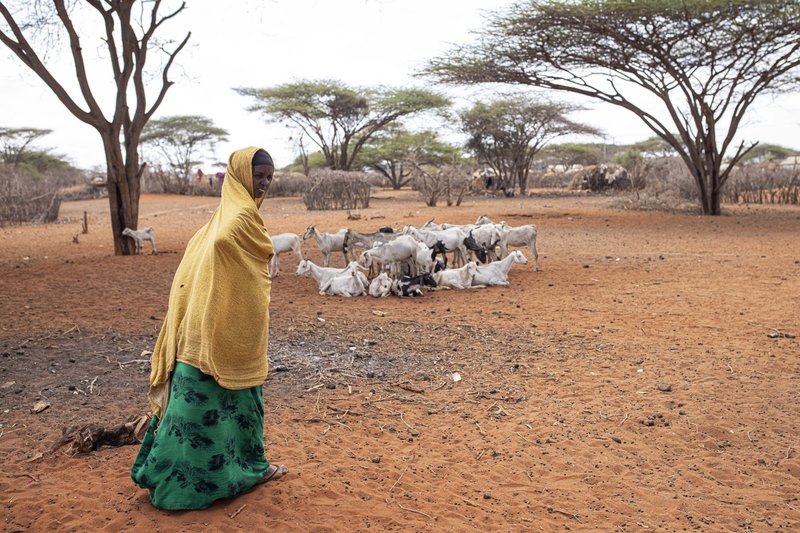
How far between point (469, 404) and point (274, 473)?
66.4 inches

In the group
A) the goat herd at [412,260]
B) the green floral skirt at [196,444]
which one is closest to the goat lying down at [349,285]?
the goat herd at [412,260]

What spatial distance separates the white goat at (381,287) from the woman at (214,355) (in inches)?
202

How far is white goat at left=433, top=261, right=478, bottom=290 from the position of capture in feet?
28.9

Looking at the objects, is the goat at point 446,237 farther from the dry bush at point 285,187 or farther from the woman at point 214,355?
the dry bush at point 285,187

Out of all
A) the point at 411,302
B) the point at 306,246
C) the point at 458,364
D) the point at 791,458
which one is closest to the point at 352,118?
the point at 306,246

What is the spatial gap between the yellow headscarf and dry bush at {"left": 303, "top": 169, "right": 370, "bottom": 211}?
20.6 m

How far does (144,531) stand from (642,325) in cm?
519

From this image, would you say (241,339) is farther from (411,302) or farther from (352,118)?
(352,118)

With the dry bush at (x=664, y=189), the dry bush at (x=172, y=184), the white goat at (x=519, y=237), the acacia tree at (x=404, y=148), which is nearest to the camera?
the white goat at (x=519, y=237)

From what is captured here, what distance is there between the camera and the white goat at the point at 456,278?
8820 mm

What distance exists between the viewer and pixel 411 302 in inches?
320

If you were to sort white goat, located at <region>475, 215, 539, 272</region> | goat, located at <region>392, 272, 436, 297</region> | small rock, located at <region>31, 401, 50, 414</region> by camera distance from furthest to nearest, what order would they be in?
white goat, located at <region>475, 215, 539, 272</region>, goat, located at <region>392, 272, 436, 297</region>, small rock, located at <region>31, 401, 50, 414</region>

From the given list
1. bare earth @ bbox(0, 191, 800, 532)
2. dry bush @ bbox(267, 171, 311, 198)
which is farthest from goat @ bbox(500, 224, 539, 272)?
dry bush @ bbox(267, 171, 311, 198)

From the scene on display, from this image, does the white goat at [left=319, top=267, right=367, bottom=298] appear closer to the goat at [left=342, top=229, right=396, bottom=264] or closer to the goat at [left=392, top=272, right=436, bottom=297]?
the goat at [left=392, top=272, right=436, bottom=297]
